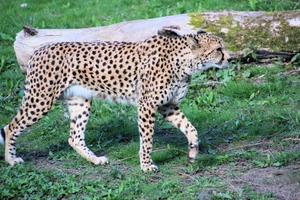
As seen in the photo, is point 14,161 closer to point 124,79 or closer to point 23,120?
point 23,120

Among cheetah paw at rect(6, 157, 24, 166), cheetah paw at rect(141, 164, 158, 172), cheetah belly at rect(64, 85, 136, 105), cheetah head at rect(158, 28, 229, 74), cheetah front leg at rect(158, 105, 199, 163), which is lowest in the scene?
cheetah paw at rect(6, 157, 24, 166)

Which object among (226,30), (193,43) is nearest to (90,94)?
(193,43)

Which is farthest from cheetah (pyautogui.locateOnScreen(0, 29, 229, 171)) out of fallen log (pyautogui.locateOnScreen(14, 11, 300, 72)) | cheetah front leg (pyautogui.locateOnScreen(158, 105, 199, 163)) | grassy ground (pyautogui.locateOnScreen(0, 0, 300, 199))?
fallen log (pyautogui.locateOnScreen(14, 11, 300, 72))

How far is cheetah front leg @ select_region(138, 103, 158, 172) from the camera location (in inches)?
287

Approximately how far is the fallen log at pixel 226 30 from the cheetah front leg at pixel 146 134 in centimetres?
283

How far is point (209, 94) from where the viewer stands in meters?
9.33

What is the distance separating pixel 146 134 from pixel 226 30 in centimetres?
316

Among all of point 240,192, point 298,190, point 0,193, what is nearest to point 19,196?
point 0,193

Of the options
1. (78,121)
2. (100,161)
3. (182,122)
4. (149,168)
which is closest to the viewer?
(149,168)

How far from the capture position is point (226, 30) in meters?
9.99

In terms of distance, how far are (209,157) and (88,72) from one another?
4.89 ft

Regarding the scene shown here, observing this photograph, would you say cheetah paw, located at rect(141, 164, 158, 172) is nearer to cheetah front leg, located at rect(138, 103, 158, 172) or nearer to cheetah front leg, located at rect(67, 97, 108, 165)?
cheetah front leg, located at rect(138, 103, 158, 172)

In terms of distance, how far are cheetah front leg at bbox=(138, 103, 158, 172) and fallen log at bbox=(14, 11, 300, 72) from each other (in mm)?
2826

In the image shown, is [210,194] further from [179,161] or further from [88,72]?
[88,72]
